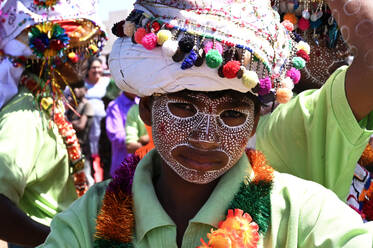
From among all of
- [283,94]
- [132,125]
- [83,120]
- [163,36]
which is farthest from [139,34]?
[83,120]

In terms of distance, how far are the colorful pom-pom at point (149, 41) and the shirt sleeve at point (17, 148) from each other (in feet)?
5.30

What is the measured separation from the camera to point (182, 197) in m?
2.43

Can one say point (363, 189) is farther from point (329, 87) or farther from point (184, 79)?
point (184, 79)

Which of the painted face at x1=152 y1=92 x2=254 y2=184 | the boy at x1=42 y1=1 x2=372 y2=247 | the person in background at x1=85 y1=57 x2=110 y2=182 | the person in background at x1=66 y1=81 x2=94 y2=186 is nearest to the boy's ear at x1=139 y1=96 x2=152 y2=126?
the boy at x1=42 y1=1 x2=372 y2=247

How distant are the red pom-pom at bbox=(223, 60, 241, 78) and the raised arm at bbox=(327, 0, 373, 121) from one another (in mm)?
449

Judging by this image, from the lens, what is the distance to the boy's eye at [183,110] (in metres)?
2.28

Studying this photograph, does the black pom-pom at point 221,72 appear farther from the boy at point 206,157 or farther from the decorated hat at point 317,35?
the decorated hat at point 317,35

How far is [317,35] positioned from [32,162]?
187 cm

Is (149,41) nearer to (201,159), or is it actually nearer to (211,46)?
(211,46)

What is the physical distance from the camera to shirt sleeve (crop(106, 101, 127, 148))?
23.5 feet

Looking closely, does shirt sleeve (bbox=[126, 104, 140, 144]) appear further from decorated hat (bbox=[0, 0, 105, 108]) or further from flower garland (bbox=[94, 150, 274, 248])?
flower garland (bbox=[94, 150, 274, 248])

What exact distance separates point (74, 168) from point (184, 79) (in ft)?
7.00

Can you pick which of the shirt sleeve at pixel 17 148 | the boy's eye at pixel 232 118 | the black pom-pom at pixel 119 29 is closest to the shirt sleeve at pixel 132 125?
the shirt sleeve at pixel 17 148

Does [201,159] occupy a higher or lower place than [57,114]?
higher
